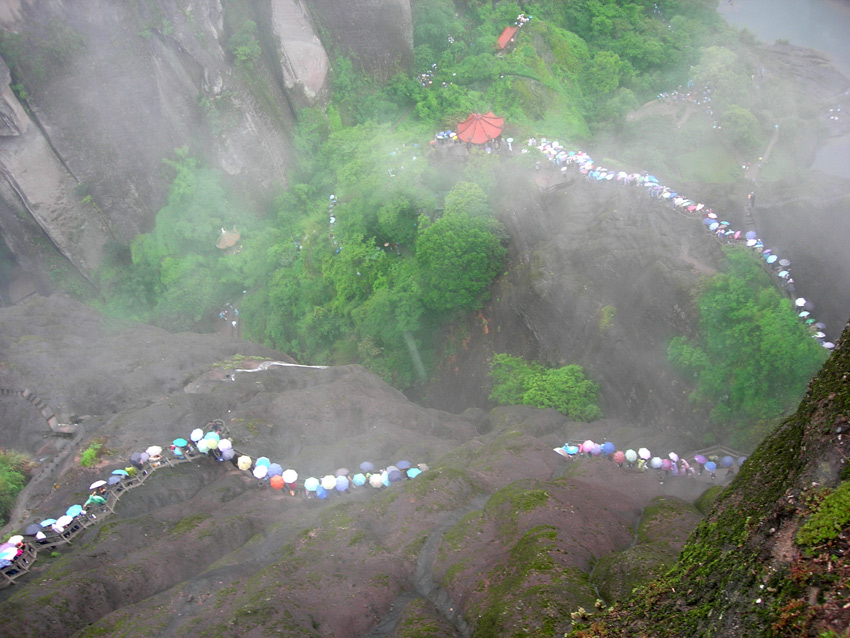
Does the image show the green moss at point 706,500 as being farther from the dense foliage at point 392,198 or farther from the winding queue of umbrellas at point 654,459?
the dense foliage at point 392,198

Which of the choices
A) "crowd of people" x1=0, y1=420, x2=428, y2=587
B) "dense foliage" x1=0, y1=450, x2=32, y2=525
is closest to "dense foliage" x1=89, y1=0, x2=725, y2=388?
"crowd of people" x1=0, y1=420, x2=428, y2=587

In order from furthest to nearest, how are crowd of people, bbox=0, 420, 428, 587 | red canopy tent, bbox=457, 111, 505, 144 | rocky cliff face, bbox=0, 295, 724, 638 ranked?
red canopy tent, bbox=457, 111, 505, 144 < crowd of people, bbox=0, 420, 428, 587 < rocky cliff face, bbox=0, 295, 724, 638

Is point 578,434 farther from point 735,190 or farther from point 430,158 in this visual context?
point 430,158

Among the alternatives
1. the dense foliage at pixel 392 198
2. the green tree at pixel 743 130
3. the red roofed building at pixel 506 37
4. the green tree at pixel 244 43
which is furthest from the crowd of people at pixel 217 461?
the red roofed building at pixel 506 37

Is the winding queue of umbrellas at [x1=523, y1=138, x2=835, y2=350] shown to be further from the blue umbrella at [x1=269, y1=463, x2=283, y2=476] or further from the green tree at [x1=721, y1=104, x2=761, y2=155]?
the blue umbrella at [x1=269, y1=463, x2=283, y2=476]

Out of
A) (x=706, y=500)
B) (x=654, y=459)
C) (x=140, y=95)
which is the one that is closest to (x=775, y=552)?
(x=706, y=500)

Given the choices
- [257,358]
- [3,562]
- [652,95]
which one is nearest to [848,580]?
[3,562]
